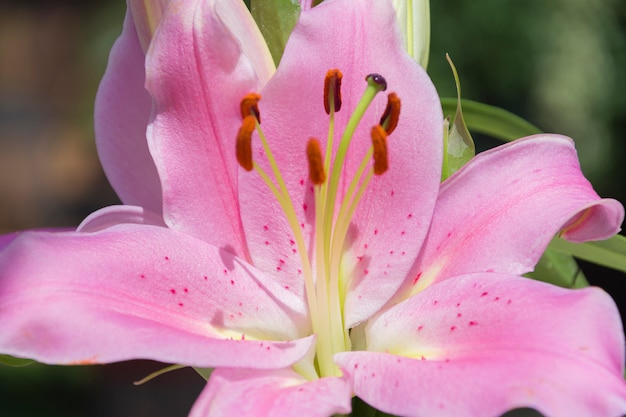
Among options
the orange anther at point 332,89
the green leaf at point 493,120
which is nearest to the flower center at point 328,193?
the orange anther at point 332,89

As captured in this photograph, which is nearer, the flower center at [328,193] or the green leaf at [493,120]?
the flower center at [328,193]

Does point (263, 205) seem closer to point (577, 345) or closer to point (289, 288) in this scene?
point (289, 288)

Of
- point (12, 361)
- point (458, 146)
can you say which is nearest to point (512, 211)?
point (458, 146)

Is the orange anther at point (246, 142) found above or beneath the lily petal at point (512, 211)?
above

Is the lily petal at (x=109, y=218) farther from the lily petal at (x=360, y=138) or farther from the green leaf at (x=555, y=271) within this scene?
the green leaf at (x=555, y=271)

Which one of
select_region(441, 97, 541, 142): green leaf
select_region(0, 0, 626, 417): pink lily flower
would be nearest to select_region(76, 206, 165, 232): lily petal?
select_region(0, 0, 626, 417): pink lily flower

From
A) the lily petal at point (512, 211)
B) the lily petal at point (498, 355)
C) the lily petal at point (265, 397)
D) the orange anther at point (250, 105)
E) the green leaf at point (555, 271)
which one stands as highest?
the orange anther at point (250, 105)

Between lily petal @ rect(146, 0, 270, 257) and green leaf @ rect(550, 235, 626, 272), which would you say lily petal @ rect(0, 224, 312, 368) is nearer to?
lily petal @ rect(146, 0, 270, 257)
